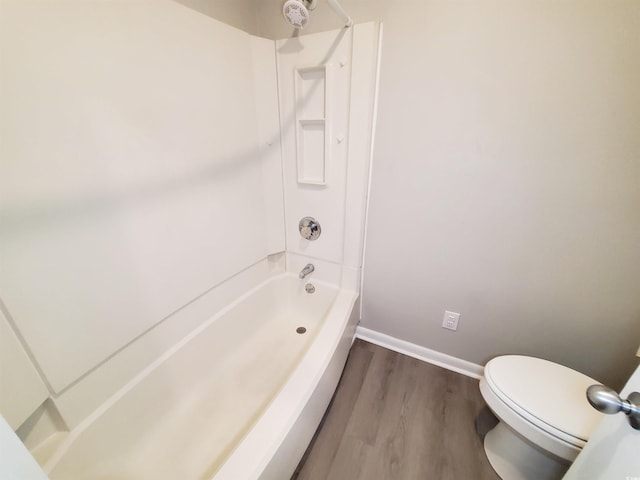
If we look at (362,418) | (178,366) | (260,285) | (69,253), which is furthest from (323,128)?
(362,418)

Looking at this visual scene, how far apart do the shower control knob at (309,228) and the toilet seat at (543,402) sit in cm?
110

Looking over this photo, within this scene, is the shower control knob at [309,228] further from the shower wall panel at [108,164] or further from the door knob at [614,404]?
the door knob at [614,404]

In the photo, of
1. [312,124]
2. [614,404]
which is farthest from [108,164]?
[614,404]

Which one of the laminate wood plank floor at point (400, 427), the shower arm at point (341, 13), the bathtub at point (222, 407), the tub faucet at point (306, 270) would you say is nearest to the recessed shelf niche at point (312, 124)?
the shower arm at point (341, 13)

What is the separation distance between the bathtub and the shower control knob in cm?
36

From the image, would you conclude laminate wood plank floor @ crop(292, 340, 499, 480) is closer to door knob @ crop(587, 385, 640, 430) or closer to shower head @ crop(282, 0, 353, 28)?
door knob @ crop(587, 385, 640, 430)

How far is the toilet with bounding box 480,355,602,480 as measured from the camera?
2.78ft

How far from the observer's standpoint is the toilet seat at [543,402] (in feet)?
2.75

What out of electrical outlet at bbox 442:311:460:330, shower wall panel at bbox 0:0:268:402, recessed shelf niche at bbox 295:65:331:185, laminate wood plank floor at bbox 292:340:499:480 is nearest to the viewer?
shower wall panel at bbox 0:0:268:402

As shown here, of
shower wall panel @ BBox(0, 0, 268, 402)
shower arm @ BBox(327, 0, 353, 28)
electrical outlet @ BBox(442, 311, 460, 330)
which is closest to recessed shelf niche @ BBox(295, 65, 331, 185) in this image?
shower arm @ BBox(327, 0, 353, 28)

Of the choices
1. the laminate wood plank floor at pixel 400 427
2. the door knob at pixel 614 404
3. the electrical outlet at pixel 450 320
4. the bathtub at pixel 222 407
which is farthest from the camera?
the electrical outlet at pixel 450 320

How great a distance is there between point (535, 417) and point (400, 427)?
1.92ft

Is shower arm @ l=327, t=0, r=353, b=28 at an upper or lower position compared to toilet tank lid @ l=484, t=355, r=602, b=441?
upper

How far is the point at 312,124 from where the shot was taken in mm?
1374
